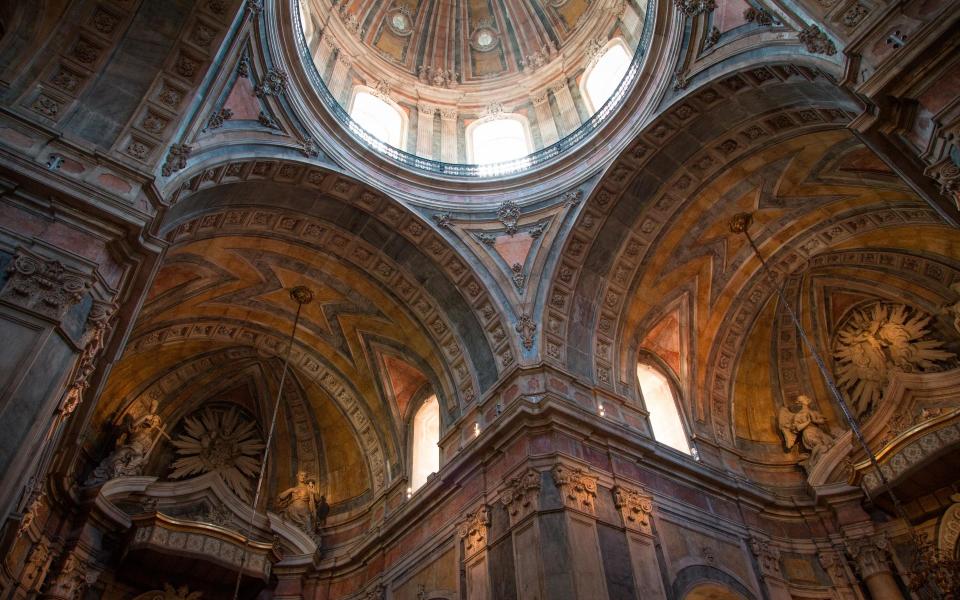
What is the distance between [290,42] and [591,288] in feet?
25.9

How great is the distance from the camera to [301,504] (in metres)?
15.9

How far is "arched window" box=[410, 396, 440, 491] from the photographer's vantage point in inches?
574

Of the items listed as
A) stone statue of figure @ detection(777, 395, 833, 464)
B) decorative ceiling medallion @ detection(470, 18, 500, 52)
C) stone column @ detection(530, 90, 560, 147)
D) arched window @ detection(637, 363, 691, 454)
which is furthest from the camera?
decorative ceiling medallion @ detection(470, 18, 500, 52)

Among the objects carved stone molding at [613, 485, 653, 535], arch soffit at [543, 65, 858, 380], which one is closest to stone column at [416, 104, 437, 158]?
arch soffit at [543, 65, 858, 380]

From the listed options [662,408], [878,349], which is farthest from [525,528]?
[878,349]

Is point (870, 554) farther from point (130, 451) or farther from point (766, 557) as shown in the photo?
point (130, 451)

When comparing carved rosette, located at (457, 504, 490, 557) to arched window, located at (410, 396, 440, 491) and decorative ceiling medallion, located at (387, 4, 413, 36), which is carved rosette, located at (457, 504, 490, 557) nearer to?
arched window, located at (410, 396, 440, 491)

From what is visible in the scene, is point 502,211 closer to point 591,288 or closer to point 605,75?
point 591,288

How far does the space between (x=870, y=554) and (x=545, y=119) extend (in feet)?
40.5

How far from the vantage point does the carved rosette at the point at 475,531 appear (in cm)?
1095

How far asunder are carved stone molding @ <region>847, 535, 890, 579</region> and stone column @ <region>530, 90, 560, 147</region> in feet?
36.7

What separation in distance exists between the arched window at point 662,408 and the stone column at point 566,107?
20.9ft

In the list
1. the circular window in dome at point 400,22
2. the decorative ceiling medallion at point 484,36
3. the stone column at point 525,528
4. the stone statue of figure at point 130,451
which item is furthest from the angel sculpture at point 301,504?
the decorative ceiling medallion at point 484,36

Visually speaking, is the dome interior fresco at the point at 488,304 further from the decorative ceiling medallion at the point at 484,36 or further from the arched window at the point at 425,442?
the decorative ceiling medallion at the point at 484,36
